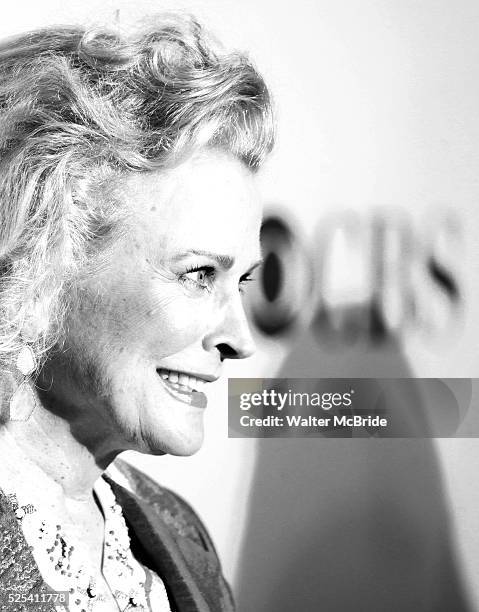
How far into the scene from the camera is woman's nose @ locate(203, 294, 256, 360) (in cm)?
93

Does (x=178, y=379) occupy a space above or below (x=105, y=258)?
below

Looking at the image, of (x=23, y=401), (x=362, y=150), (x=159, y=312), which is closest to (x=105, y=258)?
(x=159, y=312)

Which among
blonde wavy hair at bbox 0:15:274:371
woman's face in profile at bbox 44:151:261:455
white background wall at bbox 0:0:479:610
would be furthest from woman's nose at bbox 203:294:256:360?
white background wall at bbox 0:0:479:610

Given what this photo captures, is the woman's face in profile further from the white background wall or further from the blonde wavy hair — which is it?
the white background wall

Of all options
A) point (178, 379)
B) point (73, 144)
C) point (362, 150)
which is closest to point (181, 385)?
point (178, 379)

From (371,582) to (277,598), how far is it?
17cm

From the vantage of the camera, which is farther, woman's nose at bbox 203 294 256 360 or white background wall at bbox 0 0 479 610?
white background wall at bbox 0 0 479 610

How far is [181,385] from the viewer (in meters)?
0.93

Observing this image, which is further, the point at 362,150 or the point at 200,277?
the point at 362,150

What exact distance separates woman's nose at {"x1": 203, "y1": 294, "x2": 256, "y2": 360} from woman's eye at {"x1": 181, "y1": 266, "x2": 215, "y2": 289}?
1.5 inches

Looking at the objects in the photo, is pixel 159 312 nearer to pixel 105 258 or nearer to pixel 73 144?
pixel 105 258

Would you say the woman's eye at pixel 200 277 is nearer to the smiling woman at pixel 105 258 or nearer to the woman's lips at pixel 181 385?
the smiling woman at pixel 105 258

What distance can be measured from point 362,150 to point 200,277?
598 millimetres

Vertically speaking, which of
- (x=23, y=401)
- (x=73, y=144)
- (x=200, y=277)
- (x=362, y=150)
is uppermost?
(x=362, y=150)
